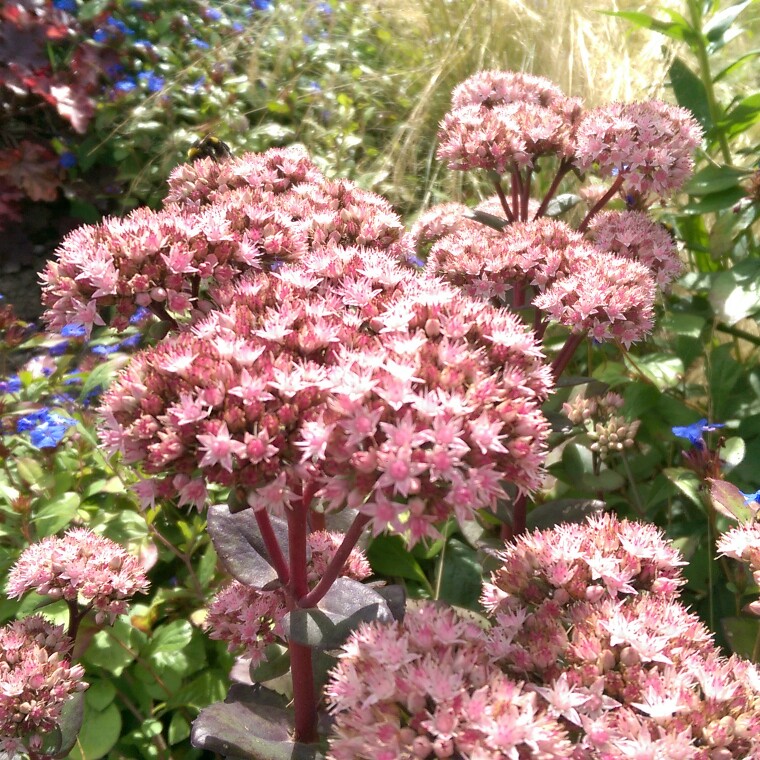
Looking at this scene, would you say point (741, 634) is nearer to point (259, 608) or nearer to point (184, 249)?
point (259, 608)

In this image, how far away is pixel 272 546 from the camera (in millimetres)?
1283

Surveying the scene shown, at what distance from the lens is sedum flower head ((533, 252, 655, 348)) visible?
5.32 ft

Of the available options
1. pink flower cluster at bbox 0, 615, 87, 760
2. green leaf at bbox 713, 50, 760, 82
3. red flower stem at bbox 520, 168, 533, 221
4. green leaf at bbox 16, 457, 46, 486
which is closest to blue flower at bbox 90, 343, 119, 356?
green leaf at bbox 16, 457, 46, 486

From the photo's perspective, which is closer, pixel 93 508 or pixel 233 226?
pixel 233 226

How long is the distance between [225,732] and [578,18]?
3.86 meters

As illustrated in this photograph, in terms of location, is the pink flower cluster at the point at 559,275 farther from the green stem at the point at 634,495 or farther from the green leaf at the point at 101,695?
the green leaf at the point at 101,695

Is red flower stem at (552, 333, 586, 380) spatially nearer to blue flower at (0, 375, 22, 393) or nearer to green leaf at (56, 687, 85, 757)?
green leaf at (56, 687, 85, 757)

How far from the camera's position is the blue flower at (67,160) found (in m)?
4.25

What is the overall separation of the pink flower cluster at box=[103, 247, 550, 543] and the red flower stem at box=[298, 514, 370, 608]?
0.27 ft

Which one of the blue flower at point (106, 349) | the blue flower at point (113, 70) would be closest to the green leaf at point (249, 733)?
the blue flower at point (106, 349)

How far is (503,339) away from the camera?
3.94 ft

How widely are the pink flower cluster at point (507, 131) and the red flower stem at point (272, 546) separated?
4.19 feet

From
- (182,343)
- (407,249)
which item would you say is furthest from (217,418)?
(407,249)

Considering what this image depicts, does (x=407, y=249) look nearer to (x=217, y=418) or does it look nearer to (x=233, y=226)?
(x=233, y=226)
